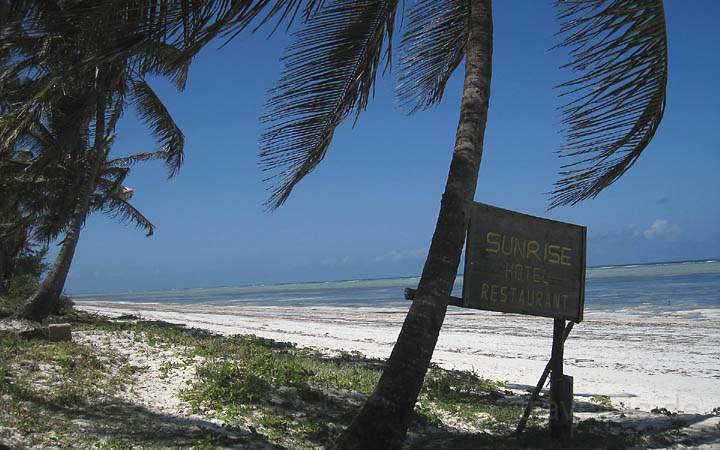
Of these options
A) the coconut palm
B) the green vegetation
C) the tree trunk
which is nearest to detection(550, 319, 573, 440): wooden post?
the tree trunk

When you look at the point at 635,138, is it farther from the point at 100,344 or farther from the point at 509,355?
the point at 509,355

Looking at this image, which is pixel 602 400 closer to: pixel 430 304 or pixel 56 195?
pixel 430 304

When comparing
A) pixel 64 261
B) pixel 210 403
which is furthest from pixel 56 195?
pixel 210 403

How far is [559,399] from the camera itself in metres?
5.42

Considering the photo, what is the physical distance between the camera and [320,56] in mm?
5363

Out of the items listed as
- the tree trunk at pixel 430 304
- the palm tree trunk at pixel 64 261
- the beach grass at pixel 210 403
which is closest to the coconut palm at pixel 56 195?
the palm tree trunk at pixel 64 261

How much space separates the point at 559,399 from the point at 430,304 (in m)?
1.94

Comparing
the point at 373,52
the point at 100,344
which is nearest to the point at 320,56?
the point at 373,52

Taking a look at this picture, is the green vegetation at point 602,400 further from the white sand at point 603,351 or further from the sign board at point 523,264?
the sign board at point 523,264

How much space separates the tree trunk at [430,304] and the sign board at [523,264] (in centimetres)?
41

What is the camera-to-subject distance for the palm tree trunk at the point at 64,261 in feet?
40.5

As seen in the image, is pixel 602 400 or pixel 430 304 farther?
pixel 602 400

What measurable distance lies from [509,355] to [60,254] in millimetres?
10667

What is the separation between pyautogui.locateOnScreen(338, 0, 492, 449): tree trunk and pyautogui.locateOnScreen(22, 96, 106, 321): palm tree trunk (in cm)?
1019
